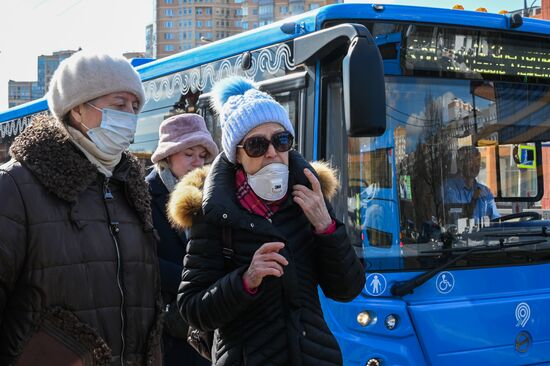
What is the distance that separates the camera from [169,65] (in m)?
6.49

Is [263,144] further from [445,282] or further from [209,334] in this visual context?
[445,282]

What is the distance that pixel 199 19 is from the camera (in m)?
119

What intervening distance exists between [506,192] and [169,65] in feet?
10.5

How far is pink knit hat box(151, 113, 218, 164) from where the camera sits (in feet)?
13.5

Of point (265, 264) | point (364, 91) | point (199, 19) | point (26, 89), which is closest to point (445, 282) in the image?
point (364, 91)

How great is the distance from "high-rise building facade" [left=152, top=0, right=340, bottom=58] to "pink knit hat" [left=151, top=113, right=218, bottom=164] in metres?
102

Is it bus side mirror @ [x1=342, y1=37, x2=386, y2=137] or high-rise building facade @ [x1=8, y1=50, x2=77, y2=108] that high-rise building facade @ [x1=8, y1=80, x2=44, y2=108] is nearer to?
high-rise building facade @ [x1=8, y1=50, x2=77, y2=108]

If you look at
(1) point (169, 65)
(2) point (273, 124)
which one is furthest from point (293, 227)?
(1) point (169, 65)

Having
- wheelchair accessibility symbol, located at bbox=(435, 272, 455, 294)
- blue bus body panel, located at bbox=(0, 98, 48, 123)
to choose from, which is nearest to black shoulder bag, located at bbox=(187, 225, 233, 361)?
wheelchair accessibility symbol, located at bbox=(435, 272, 455, 294)

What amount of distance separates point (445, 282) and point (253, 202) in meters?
2.05

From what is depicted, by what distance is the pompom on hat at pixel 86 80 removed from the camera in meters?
2.59

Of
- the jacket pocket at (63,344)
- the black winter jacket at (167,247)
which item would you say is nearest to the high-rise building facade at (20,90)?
the black winter jacket at (167,247)

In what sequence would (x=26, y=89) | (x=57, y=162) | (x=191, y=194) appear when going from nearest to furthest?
(x=57, y=162) < (x=191, y=194) < (x=26, y=89)

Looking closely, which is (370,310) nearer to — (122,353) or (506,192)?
(506,192)
